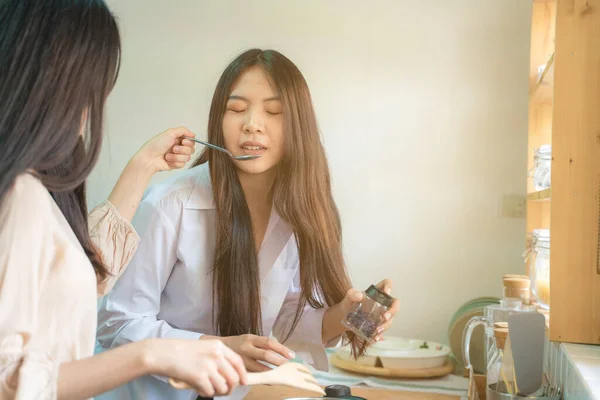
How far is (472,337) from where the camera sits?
216 centimetres

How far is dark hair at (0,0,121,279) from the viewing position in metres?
0.74

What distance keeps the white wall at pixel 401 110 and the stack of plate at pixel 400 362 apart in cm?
57

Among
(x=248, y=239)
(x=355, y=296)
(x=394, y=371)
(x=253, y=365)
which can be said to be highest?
(x=248, y=239)

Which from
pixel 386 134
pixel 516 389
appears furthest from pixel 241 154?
pixel 386 134

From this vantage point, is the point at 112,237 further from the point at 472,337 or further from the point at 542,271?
the point at 472,337

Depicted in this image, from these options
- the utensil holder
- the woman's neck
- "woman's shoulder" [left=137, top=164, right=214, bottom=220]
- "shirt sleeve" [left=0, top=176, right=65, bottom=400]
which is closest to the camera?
"shirt sleeve" [left=0, top=176, right=65, bottom=400]

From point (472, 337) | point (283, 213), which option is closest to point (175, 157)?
point (283, 213)

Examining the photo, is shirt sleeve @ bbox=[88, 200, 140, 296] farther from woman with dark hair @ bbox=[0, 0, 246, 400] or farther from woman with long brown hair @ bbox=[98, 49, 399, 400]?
woman with dark hair @ bbox=[0, 0, 246, 400]

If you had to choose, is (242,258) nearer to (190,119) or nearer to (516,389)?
(516,389)

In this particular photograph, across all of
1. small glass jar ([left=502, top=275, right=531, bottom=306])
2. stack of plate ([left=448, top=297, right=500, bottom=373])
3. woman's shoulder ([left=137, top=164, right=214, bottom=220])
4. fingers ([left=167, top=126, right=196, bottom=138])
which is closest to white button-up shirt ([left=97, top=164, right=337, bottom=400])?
woman's shoulder ([left=137, top=164, right=214, bottom=220])

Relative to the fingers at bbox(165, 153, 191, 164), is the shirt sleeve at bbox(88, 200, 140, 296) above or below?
below

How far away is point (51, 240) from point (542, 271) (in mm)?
1146

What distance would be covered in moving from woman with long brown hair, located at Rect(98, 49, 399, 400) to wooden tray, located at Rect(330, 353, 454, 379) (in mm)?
683

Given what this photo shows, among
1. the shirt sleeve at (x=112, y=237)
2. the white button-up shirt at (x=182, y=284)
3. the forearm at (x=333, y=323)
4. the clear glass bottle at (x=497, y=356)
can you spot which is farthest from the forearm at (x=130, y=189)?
the clear glass bottle at (x=497, y=356)
